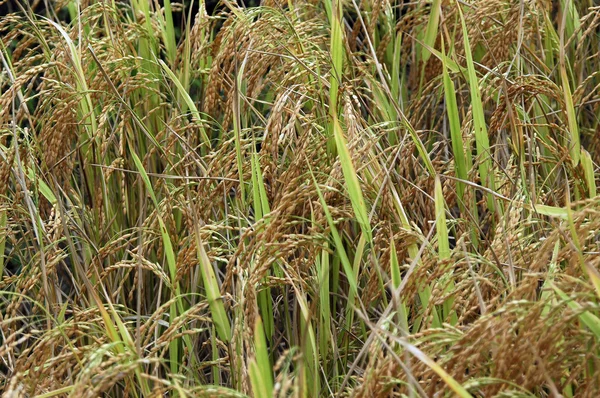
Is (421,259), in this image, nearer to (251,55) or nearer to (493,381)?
(493,381)

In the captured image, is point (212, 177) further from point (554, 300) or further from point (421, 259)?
point (554, 300)

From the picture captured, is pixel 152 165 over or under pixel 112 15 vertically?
under

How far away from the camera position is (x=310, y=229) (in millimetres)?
1303

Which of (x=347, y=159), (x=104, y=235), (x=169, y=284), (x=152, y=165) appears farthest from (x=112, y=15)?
(x=347, y=159)

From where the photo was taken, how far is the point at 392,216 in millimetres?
1412

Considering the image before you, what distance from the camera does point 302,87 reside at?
5.02 feet

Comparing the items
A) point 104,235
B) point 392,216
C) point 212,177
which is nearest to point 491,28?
point 392,216

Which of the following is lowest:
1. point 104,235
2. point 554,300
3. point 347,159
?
point 104,235

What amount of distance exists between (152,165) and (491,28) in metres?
0.82

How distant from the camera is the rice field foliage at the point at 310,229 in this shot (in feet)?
3.53

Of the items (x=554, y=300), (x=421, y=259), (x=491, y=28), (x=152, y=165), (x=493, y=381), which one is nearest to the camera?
(x=493, y=381)

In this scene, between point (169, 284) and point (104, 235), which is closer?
point (169, 284)

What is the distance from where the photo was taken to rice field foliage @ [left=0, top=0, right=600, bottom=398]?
1.08 meters

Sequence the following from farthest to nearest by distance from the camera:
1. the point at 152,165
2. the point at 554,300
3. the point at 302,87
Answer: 1. the point at 152,165
2. the point at 302,87
3. the point at 554,300
